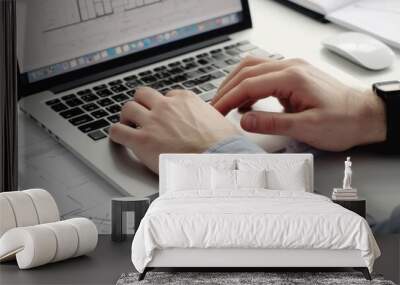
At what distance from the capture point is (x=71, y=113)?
4.55m

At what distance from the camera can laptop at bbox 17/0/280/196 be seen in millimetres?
4543

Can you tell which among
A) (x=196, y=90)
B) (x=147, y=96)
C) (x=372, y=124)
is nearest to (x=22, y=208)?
(x=147, y=96)

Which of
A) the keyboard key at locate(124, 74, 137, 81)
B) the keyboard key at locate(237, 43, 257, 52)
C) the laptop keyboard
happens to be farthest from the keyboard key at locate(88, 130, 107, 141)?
the keyboard key at locate(237, 43, 257, 52)

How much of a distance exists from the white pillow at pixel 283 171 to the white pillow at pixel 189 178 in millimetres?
210

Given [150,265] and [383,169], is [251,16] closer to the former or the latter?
[383,169]

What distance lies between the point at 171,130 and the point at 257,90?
Result: 53 centimetres

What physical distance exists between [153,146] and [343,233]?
4.48ft

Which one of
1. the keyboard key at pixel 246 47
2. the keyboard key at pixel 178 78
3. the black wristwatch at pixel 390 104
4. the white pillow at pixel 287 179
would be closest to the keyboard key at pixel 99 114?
the keyboard key at pixel 178 78

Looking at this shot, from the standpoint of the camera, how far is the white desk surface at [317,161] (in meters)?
4.53

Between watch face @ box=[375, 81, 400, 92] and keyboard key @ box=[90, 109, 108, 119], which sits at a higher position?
watch face @ box=[375, 81, 400, 92]

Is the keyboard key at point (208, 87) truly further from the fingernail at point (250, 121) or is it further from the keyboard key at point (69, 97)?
the keyboard key at point (69, 97)

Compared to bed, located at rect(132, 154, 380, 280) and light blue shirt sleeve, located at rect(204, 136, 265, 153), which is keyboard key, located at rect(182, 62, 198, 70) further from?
bed, located at rect(132, 154, 380, 280)

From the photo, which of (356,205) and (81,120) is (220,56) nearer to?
(81,120)

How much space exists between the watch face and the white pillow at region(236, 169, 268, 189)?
34.5 inches
